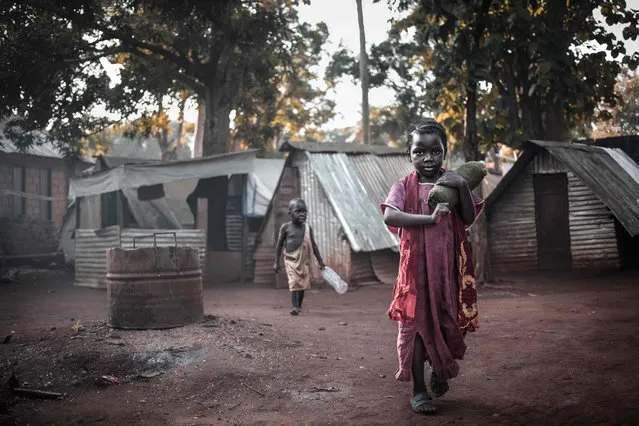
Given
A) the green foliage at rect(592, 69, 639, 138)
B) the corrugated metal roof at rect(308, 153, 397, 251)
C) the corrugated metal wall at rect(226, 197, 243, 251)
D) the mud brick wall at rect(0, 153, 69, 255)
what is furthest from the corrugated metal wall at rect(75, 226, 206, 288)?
the green foliage at rect(592, 69, 639, 138)

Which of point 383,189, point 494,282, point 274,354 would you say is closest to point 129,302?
point 274,354

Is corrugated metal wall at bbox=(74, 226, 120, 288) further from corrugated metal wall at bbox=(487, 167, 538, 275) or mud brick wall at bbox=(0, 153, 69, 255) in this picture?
corrugated metal wall at bbox=(487, 167, 538, 275)

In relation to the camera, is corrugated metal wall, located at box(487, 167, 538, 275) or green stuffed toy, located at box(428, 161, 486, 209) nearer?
green stuffed toy, located at box(428, 161, 486, 209)

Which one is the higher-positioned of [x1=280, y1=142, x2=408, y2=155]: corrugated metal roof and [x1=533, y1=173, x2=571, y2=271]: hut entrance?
[x1=280, y1=142, x2=408, y2=155]: corrugated metal roof

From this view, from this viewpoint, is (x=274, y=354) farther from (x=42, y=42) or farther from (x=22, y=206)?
(x=22, y=206)

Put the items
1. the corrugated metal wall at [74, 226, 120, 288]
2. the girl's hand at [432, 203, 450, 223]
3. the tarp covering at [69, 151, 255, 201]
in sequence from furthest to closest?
the corrugated metal wall at [74, 226, 120, 288] < the tarp covering at [69, 151, 255, 201] < the girl's hand at [432, 203, 450, 223]

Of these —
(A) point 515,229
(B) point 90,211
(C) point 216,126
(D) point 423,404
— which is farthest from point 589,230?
(B) point 90,211

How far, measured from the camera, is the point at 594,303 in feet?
29.3

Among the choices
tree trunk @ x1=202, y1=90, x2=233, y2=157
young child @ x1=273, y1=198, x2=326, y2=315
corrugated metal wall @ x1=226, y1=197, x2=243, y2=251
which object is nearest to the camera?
young child @ x1=273, y1=198, x2=326, y2=315

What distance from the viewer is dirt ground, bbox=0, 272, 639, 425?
3986 millimetres

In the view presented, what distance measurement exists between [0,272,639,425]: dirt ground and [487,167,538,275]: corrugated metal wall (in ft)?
23.2

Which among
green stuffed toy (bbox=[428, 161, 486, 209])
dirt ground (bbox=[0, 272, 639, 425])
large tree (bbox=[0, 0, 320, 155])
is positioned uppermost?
large tree (bbox=[0, 0, 320, 155])

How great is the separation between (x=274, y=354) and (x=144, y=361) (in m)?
1.15

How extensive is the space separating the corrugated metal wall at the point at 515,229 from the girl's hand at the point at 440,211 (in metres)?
12.1
